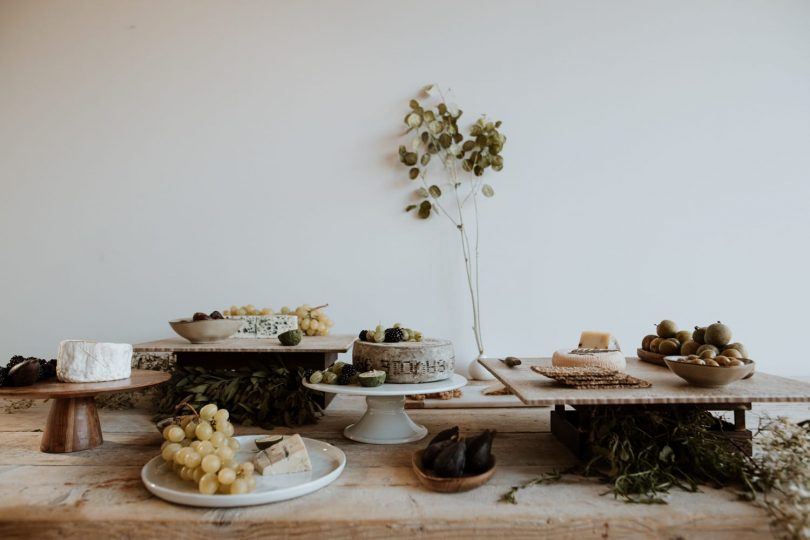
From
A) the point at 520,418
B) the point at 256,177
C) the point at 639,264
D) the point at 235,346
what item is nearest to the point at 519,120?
the point at 639,264

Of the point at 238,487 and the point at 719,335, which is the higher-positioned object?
the point at 719,335

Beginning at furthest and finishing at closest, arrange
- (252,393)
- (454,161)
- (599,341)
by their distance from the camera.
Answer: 1. (454,161)
2. (599,341)
3. (252,393)

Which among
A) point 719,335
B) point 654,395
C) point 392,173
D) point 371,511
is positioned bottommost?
point 371,511

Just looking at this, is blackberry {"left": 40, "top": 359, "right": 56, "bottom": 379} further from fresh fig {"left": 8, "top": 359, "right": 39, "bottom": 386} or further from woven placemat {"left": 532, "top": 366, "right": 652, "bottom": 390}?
woven placemat {"left": 532, "top": 366, "right": 652, "bottom": 390}

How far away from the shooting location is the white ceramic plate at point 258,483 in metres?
0.97

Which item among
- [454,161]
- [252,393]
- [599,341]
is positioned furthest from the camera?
[454,161]

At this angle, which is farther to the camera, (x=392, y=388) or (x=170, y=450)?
(x=392, y=388)

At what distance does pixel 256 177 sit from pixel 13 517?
1.96 m

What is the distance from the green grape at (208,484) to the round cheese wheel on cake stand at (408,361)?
55 centimetres

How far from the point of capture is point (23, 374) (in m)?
1.27

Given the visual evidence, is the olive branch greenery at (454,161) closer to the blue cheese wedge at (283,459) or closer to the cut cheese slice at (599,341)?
the cut cheese slice at (599,341)

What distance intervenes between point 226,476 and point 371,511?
1.01 feet

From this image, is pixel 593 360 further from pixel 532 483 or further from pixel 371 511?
pixel 371 511

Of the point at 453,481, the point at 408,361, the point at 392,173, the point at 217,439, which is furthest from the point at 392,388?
the point at 392,173
